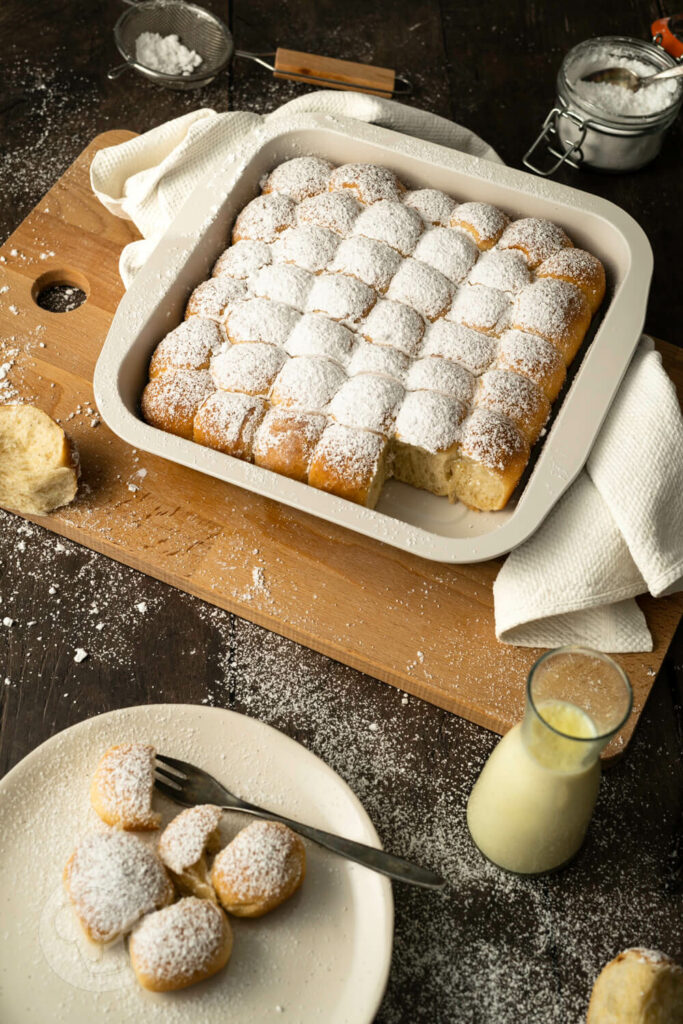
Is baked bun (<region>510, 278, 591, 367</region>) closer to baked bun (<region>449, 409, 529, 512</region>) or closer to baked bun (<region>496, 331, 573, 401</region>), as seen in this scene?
baked bun (<region>496, 331, 573, 401</region>)

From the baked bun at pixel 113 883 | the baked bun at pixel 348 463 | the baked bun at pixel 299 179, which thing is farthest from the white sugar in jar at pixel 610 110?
the baked bun at pixel 113 883

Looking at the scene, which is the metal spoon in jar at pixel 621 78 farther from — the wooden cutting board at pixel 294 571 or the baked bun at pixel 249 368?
the wooden cutting board at pixel 294 571

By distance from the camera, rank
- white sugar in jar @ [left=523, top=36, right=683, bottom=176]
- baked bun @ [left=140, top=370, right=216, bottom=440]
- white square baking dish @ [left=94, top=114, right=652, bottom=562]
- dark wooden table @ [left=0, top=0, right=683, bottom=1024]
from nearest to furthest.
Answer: dark wooden table @ [left=0, top=0, right=683, bottom=1024] → white square baking dish @ [left=94, top=114, right=652, bottom=562] → baked bun @ [left=140, top=370, right=216, bottom=440] → white sugar in jar @ [left=523, top=36, right=683, bottom=176]

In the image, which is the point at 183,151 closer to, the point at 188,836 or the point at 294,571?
the point at 294,571

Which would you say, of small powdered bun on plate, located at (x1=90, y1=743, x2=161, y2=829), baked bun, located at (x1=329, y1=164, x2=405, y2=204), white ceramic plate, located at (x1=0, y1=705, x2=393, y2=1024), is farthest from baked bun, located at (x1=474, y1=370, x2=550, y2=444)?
small powdered bun on plate, located at (x1=90, y1=743, x2=161, y2=829)

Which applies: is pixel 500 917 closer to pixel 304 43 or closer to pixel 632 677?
pixel 632 677

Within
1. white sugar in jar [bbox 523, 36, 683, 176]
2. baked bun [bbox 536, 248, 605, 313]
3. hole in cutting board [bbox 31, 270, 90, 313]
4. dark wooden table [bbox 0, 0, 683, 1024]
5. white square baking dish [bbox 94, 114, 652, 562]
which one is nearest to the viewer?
dark wooden table [bbox 0, 0, 683, 1024]

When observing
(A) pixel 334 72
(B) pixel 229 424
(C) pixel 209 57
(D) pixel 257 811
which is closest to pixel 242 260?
(B) pixel 229 424
